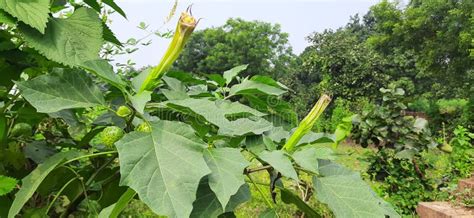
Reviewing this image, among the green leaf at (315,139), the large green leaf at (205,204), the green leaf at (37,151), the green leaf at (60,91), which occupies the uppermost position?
the green leaf at (60,91)

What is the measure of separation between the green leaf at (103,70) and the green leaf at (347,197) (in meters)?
0.31

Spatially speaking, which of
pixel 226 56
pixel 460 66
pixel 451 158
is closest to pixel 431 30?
pixel 460 66

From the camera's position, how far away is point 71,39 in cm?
67

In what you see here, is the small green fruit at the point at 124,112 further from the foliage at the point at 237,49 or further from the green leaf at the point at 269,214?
the foliage at the point at 237,49

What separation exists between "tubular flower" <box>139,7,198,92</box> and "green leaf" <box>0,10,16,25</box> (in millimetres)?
197

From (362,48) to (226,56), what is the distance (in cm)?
1620

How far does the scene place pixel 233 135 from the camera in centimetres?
66

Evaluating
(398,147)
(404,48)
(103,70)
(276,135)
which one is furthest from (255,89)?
(404,48)

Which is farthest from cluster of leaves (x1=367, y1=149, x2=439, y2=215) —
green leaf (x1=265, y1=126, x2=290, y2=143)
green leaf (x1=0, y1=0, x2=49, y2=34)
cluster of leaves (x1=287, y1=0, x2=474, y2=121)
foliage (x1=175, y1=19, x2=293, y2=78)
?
foliage (x1=175, y1=19, x2=293, y2=78)

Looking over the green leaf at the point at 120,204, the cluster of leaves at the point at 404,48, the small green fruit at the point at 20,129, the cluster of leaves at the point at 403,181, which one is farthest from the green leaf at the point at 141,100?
the cluster of leaves at the point at 404,48

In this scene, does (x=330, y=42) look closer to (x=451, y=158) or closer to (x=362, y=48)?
(x=362, y=48)

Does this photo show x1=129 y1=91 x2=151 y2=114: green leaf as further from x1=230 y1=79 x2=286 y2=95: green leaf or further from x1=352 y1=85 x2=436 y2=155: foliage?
x1=352 y1=85 x2=436 y2=155: foliage

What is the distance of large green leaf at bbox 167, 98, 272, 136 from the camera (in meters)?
0.59

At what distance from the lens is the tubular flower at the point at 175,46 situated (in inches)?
22.5
